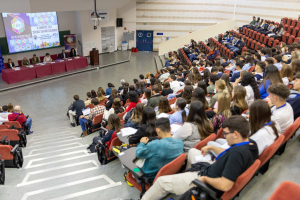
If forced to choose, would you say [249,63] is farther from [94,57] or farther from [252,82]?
[94,57]

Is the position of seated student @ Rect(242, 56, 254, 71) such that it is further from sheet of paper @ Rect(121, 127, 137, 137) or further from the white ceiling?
the white ceiling

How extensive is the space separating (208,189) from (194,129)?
1.11 meters

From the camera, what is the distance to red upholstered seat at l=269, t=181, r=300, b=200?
1.87 metres

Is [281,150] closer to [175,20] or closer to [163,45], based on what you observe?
[163,45]

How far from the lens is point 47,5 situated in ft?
35.3

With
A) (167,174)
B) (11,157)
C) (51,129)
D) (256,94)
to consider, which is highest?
→ (256,94)

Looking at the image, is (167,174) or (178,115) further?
(178,115)

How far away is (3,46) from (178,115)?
12005 mm

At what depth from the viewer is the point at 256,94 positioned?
4.14m

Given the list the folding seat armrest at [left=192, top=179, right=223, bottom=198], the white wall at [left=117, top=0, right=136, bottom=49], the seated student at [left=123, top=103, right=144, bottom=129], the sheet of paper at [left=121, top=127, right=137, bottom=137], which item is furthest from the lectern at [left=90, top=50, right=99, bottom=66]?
the folding seat armrest at [left=192, top=179, right=223, bottom=198]

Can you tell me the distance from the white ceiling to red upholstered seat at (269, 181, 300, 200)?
10649 mm

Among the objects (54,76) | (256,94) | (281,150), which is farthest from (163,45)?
(281,150)

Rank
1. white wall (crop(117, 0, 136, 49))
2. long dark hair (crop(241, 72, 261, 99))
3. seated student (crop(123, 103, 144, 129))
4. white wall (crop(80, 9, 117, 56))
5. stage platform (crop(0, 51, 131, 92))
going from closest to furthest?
1. seated student (crop(123, 103, 144, 129))
2. long dark hair (crop(241, 72, 261, 99))
3. stage platform (crop(0, 51, 131, 92))
4. white wall (crop(80, 9, 117, 56))
5. white wall (crop(117, 0, 136, 49))

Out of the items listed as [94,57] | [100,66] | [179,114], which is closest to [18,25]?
[94,57]
